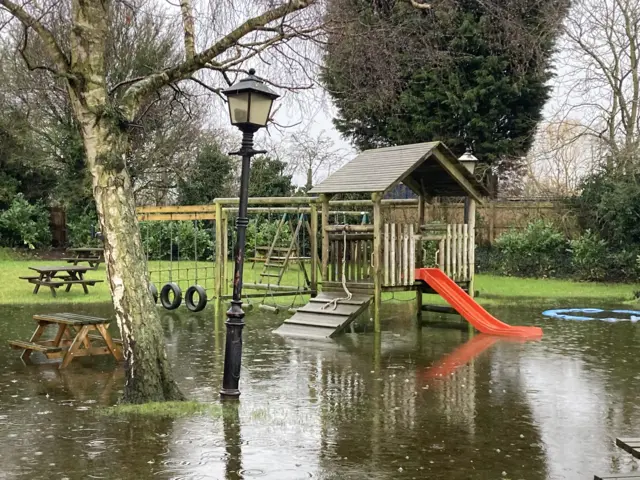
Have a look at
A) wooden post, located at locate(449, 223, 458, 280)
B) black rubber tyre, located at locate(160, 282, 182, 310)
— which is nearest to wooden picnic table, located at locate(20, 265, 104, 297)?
black rubber tyre, located at locate(160, 282, 182, 310)

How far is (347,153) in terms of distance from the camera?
107ft

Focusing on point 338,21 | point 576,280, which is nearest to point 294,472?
point 338,21

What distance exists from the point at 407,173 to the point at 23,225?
781 inches

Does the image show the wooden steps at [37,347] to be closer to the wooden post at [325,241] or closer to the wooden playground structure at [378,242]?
the wooden playground structure at [378,242]

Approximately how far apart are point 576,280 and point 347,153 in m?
14.1

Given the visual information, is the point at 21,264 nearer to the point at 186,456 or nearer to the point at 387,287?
the point at 387,287

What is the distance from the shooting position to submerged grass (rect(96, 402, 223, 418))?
665 centimetres

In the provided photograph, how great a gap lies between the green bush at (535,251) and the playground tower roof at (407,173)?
7931 mm

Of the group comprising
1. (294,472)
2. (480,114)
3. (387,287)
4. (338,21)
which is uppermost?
(480,114)

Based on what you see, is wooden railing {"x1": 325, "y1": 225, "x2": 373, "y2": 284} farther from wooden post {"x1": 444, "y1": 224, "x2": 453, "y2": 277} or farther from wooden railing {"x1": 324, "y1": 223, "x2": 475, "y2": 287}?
wooden post {"x1": 444, "y1": 224, "x2": 453, "y2": 277}

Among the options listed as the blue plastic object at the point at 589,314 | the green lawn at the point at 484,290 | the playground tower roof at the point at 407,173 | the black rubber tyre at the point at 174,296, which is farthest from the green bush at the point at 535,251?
the black rubber tyre at the point at 174,296

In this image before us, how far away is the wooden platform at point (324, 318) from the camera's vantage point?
11633mm

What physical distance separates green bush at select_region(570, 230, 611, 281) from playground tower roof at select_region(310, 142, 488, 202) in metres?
7.74

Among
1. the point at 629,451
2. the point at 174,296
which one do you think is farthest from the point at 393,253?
the point at 629,451
